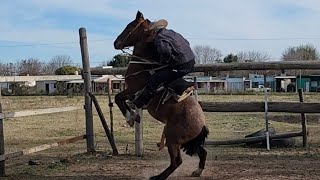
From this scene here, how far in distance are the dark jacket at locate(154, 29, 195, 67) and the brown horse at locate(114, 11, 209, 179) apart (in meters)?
0.29

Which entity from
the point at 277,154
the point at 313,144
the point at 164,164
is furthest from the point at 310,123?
the point at 164,164

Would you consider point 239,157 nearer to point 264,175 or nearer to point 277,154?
point 277,154

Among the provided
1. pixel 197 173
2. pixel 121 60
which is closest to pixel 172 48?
pixel 197 173

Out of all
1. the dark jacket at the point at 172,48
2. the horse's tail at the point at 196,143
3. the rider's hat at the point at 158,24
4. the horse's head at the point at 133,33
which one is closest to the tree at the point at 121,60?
the horse's head at the point at 133,33

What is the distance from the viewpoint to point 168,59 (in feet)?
20.6

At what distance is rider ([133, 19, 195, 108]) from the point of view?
6238mm

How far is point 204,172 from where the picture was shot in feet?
23.0

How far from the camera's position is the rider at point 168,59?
6.24m

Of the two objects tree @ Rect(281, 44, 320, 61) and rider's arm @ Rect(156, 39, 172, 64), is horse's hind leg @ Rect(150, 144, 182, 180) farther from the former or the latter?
tree @ Rect(281, 44, 320, 61)

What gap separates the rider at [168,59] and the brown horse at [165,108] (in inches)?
6.2

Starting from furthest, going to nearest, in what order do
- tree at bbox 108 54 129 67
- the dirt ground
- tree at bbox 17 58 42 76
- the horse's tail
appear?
1. tree at bbox 17 58 42 76
2. tree at bbox 108 54 129 67
3. the dirt ground
4. the horse's tail

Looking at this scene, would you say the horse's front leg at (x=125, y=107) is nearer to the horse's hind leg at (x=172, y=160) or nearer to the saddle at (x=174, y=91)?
the saddle at (x=174, y=91)

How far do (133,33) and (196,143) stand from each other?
5.55ft

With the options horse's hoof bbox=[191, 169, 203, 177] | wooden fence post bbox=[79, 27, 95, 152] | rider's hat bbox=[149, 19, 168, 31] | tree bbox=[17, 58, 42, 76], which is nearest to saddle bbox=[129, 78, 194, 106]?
rider's hat bbox=[149, 19, 168, 31]
